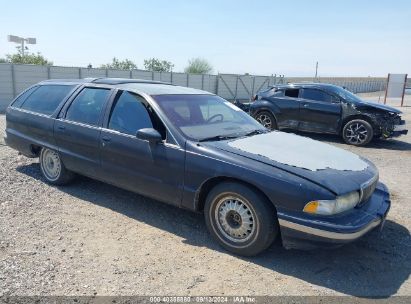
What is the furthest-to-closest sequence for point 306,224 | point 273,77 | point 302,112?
1. point 273,77
2. point 302,112
3. point 306,224

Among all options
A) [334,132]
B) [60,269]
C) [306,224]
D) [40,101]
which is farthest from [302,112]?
[60,269]

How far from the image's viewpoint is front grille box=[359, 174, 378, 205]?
3.57m

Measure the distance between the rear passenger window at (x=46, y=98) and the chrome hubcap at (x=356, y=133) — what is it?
7350mm

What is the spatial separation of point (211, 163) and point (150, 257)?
108 centimetres

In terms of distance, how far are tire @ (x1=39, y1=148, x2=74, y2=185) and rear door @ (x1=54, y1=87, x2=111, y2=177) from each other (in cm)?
18

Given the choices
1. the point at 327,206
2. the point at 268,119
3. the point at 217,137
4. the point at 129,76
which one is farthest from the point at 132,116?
the point at 129,76

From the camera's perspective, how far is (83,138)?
489 cm

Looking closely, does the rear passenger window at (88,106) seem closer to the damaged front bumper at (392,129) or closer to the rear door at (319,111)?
the rear door at (319,111)

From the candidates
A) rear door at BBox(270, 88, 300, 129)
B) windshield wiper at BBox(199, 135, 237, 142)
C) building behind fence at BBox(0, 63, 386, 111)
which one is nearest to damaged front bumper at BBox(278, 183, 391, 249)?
windshield wiper at BBox(199, 135, 237, 142)

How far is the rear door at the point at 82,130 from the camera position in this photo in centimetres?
481

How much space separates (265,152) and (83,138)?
2438mm

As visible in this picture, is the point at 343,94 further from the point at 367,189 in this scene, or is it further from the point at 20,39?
the point at 20,39

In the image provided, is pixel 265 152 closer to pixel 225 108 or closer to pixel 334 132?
pixel 225 108

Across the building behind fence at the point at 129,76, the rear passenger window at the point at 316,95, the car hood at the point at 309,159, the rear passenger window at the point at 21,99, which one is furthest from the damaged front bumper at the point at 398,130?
the building behind fence at the point at 129,76
